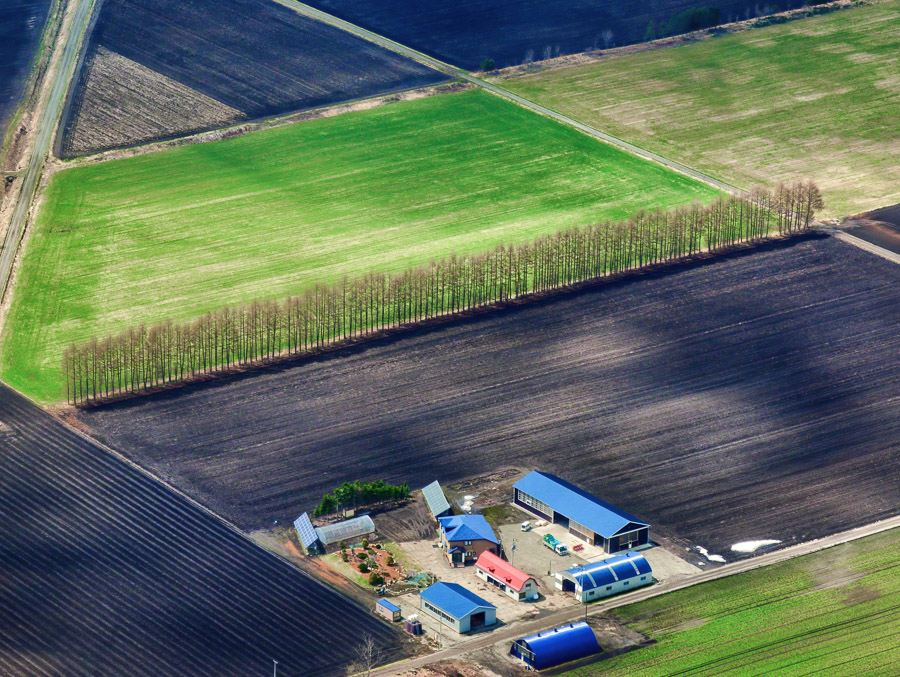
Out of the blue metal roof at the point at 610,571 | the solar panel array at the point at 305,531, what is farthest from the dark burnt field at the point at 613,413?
the blue metal roof at the point at 610,571

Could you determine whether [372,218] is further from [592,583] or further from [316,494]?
[592,583]

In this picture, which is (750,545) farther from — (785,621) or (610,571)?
(610,571)

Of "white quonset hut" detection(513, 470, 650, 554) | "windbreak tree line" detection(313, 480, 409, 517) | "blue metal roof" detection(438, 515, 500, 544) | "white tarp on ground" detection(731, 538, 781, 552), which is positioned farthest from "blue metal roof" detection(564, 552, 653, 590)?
"windbreak tree line" detection(313, 480, 409, 517)

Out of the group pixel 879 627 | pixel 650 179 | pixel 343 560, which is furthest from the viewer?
pixel 650 179

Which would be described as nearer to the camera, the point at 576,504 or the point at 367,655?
the point at 367,655

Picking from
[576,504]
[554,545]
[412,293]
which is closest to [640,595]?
[554,545]

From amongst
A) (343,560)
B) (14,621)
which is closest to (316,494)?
(343,560)

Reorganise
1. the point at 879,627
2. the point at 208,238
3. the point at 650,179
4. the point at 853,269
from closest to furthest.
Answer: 1. the point at 879,627
2. the point at 853,269
3. the point at 208,238
4. the point at 650,179
